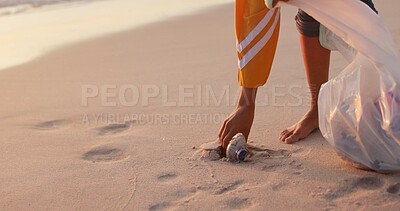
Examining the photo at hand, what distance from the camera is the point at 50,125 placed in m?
2.46

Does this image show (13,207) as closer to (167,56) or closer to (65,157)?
(65,157)

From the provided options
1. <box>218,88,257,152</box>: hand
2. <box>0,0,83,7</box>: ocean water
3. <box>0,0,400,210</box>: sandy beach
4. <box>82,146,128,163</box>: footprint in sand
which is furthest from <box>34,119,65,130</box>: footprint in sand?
<box>0,0,83,7</box>: ocean water

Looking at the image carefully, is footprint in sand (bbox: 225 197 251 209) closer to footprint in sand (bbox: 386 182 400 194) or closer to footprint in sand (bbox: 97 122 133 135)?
footprint in sand (bbox: 386 182 400 194)

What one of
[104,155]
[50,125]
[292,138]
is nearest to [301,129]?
[292,138]

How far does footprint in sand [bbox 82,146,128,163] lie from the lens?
2.07m

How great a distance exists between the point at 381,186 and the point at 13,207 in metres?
1.03

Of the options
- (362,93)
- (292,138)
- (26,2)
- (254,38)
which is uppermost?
(26,2)

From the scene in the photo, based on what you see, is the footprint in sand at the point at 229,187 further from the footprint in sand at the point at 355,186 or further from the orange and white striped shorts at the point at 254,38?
the orange and white striped shorts at the point at 254,38

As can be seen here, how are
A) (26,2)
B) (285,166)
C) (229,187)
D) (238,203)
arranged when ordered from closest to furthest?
(238,203) → (229,187) → (285,166) → (26,2)

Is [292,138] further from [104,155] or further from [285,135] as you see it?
[104,155]

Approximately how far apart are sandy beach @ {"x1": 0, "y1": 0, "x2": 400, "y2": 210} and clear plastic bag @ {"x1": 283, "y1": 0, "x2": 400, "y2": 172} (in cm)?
7

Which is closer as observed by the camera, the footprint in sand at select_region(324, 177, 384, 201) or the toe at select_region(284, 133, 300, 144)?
the footprint in sand at select_region(324, 177, 384, 201)

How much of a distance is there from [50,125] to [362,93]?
1251mm

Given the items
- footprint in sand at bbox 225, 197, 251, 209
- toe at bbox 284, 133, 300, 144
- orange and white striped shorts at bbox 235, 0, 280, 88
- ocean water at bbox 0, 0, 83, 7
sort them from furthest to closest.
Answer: ocean water at bbox 0, 0, 83, 7 < toe at bbox 284, 133, 300, 144 < orange and white striped shorts at bbox 235, 0, 280, 88 < footprint in sand at bbox 225, 197, 251, 209
